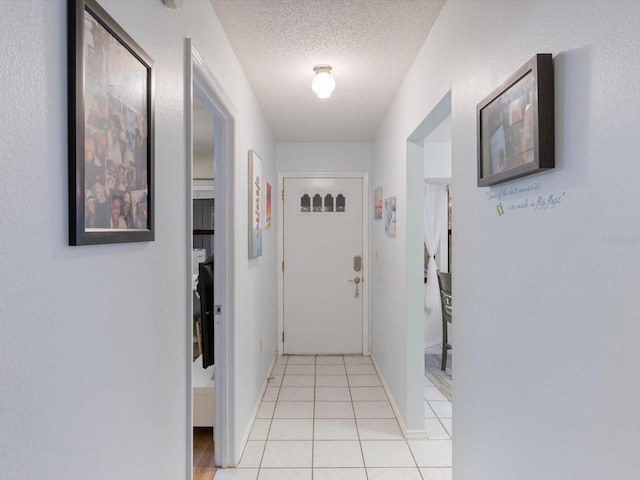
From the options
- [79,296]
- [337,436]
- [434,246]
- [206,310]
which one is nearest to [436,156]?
[434,246]

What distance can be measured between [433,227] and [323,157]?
1648 mm

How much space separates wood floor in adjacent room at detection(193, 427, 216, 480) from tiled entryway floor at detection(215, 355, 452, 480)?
76 millimetres

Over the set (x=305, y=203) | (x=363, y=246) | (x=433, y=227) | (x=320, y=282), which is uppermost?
(x=305, y=203)

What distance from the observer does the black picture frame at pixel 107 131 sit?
0.82 meters

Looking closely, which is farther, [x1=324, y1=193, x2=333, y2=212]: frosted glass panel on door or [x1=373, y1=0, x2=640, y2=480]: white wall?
[x1=324, y1=193, x2=333, y2=212]: frosted glass panel on door

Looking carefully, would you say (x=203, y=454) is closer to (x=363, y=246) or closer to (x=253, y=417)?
(x=253, y=417)

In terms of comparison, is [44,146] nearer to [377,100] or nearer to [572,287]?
[572,287]

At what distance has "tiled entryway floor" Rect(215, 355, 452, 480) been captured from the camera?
7.91ft

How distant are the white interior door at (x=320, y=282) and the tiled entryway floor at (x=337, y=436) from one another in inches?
30.0

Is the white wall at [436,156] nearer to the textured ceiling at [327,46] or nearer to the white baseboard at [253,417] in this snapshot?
the textured ceiling at [327,46]

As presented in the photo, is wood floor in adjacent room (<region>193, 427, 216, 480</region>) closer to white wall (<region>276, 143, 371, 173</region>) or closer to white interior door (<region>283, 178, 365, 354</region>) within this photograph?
white interior door (<region>283, 178, 365, 354</region>)

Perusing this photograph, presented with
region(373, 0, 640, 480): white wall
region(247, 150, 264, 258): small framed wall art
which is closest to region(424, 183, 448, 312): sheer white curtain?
region(247, 150, 264, 258): small framed wall art

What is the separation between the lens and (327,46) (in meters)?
2.36

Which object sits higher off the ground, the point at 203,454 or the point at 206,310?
the point at 206,310
